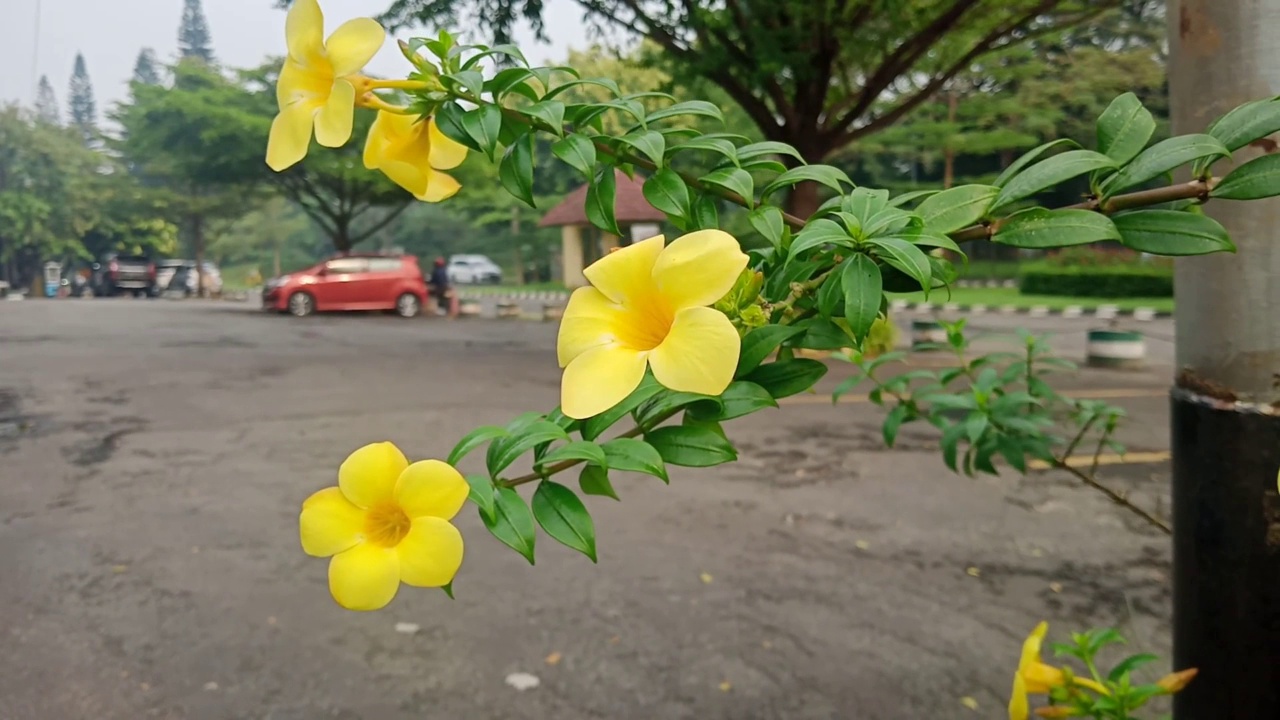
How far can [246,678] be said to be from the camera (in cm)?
175

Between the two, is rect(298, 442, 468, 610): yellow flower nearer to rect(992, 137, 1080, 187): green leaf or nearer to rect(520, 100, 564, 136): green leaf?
rect(520, 100, 564, 136): green leaf

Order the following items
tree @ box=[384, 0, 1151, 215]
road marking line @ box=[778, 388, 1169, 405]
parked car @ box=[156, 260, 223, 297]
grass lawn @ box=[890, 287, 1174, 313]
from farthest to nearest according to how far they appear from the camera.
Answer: parked car @ box=[156, 260, 223, 297]
grass lawn @ box=[890, 287, 1174, 313]
tree @ box=[384, 0, 1151, 215]
road marking line @ box=[778, 388, 1169, 405]

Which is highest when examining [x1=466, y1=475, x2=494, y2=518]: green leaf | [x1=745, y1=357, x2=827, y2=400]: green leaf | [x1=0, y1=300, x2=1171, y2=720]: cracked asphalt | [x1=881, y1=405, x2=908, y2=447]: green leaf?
[x1=745, y1=357, x2=827, y2=400]: green leaf

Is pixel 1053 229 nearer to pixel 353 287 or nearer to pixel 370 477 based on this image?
pixel 370 477

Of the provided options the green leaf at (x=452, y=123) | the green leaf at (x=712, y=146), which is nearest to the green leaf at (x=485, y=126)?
the green leaf at (x=452, y=123)

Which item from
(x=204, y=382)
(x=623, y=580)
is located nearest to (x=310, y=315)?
(x=204, y=382)

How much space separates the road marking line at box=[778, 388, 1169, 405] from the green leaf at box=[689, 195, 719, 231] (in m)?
4.46

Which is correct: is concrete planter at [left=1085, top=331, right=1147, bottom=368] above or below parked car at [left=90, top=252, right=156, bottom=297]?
below

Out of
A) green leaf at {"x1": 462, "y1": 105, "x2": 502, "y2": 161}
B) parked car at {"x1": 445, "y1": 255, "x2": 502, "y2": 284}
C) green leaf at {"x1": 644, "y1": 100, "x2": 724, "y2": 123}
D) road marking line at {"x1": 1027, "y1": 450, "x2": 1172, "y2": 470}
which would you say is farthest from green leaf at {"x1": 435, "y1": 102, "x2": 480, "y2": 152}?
parked car at {"x1": 445, "y1": 255, "x2": 502, "y2": 284}

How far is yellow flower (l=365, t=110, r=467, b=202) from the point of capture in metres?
0.52

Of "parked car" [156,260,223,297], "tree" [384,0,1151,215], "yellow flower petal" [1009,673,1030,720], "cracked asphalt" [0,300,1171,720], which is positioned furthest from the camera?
"parked car" [156,260,223,297]

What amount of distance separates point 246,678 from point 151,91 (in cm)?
1401

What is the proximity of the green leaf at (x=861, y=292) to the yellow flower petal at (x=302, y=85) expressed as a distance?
12.0 inches

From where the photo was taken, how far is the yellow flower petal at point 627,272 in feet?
1.29
